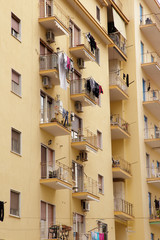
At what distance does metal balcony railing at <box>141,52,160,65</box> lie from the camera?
4667 centimetres

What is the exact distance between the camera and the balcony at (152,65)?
147 feet

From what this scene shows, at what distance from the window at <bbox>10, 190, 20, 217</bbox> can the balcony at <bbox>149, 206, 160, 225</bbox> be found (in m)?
16.0

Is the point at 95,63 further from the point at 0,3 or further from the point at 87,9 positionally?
the point at 0,3

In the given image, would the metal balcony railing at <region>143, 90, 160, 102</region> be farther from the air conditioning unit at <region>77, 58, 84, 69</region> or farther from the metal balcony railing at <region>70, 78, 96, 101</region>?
the metal balcony railing at <region>70, 78, 96, 101</region>

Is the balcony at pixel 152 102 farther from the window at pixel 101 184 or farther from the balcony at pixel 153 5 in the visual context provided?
the window at pixel 101 184

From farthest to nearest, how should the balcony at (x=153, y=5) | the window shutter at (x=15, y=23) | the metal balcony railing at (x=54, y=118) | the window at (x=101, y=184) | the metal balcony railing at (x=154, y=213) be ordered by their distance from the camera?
the balcony at (x=153, y=5) → the metal balcony railing at (x=154, y=213) → the window at (x=101, y=184) → the metal balcony railing at (x=54, y=118) → the window shutter at (x=15, y=23)

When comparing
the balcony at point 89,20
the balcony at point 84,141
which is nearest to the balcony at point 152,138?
the balcony at point 89,20

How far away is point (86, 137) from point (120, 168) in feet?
18.5

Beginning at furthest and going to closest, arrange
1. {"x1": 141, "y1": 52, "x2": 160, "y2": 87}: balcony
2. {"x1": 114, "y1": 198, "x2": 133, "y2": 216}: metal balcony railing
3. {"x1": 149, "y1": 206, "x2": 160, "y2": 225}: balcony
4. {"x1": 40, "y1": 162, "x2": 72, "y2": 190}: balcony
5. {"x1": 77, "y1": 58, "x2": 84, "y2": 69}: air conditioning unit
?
{"x1": 141, "y1": 52, "x2": 160, "y2": 87}: balcony < {"x1": 149, "y1": 206, "x2": 160, "y2": 225}: balcony < {"x1": 114, "y1": 198, "x2": 133, "y2": 216}: metal balcony railing < {"x1": 77, "y1": 58, "x2": 84, "y2": 69}: air conditioning unit < {"x1": 40, "y1": 162, "x2": 72, "y2": 190}: balcony

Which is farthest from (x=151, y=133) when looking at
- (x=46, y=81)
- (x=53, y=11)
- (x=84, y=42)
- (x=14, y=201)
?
(x=14, y=201)

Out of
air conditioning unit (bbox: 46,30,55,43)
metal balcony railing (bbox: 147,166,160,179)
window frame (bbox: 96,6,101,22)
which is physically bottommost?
metal balcony railing (bbox: 147,166,160,179)

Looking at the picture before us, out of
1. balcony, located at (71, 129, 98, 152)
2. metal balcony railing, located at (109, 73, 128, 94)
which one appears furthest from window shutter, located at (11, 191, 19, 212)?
metal balcony railing, located at (109, 73, 128, 94)

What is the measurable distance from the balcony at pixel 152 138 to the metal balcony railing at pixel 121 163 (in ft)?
8.88

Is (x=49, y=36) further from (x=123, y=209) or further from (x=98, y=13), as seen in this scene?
(x=123, y=209)
